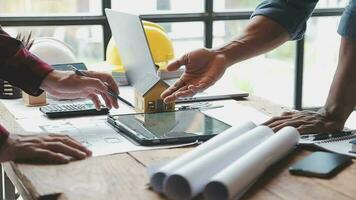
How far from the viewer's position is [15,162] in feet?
4.19

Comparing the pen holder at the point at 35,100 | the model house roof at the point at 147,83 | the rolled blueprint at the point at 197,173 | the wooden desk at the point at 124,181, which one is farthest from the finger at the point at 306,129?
the pen holder at the point at 35,100

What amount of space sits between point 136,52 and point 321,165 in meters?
0.81

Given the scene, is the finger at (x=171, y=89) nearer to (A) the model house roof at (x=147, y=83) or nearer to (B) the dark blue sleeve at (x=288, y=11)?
(A) the model house roof at (x=147, y=83)

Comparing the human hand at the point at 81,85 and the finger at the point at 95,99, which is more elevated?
the human hand at the point at 81,85

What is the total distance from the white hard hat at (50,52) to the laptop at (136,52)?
0.26 metres

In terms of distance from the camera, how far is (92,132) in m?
1.54

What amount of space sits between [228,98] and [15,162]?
91cm

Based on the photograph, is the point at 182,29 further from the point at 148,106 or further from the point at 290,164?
the point at 290,164

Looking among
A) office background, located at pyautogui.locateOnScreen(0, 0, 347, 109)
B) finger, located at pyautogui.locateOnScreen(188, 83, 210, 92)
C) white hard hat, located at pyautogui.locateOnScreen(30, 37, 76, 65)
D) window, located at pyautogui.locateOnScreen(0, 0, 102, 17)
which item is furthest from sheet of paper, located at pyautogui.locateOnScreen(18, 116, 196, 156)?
window, located at pyautogui.locateOnScreen(0, 0, 102, 17)

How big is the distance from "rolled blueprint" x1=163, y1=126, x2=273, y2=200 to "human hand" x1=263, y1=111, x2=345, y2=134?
1.19 feet

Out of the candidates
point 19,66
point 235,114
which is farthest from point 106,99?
point 235,114

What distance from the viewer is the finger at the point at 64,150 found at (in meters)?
1.29

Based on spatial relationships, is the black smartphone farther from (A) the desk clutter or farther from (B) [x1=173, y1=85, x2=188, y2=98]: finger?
(B) [x1=173, y1=85, x2=188, y2=98]: finger

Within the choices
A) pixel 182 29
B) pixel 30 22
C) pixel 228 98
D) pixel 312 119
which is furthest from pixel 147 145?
pixel 182 29
